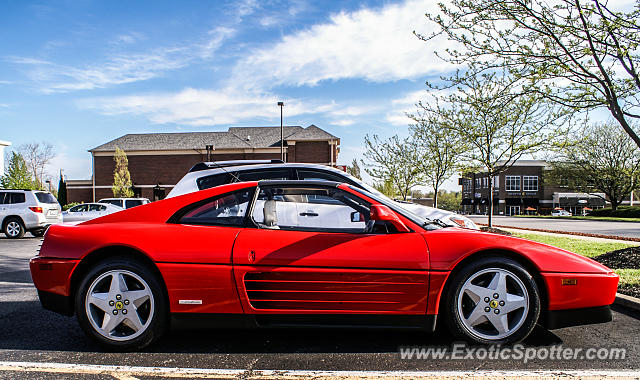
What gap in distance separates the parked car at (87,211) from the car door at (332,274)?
1910 cm

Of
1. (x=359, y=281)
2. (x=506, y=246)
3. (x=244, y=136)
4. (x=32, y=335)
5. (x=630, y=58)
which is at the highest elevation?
(x=244, y=136)

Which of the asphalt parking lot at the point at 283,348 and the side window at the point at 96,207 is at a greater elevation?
the side window at the point at 96,207

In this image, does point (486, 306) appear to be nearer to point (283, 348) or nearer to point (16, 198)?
point (283, 348)

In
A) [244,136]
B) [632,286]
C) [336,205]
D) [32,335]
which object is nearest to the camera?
[32,335]

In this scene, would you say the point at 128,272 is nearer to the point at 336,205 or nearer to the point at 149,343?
the point at 149,343

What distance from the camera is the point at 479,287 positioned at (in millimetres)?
3170

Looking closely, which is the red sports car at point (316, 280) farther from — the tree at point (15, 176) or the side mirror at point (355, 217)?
the tree at point (15, 176)

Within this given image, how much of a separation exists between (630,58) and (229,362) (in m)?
7.57

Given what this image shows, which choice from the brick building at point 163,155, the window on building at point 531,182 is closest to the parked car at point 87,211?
the brick building at point 163,155

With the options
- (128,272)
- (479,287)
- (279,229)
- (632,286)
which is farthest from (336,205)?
(632,286)

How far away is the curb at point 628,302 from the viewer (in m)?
4.37

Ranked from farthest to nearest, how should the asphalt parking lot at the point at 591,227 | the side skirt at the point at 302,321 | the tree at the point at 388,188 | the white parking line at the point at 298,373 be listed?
the tree at the point at 388,188 → the asphalt parking lot at the point at 591,227 → the side skirt at the point at 302,321 → the white parking line at the point at 298,373

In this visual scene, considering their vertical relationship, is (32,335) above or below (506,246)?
below

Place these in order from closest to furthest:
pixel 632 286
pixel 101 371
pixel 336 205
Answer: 1. pixel 101 371
2. pixel 336 205
3. pixel 632 286
